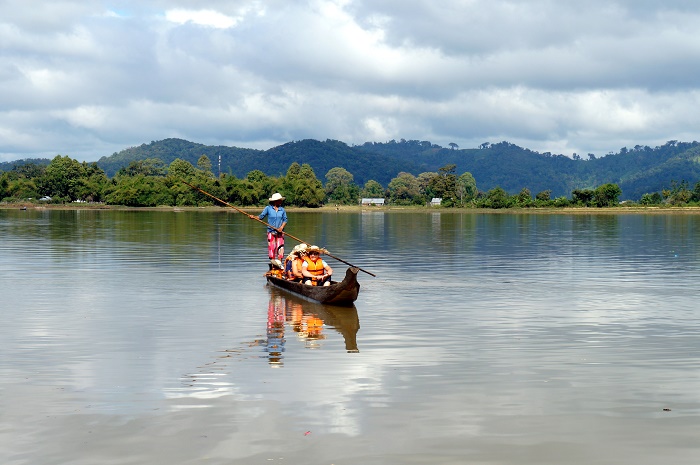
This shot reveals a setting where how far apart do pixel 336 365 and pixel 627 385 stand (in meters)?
4.81

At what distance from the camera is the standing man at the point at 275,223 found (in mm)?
27562

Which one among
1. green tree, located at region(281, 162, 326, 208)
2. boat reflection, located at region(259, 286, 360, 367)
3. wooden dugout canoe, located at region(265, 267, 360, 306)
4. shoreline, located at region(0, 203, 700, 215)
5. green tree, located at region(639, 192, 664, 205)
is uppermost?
green tree, located at region(281, 162, 326, 208)

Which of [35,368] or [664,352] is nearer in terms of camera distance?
[35,368]

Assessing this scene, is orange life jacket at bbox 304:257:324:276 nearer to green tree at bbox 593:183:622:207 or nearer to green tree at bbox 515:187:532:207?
green tree at bbox 593:183:622:207

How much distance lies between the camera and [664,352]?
49.4 feet

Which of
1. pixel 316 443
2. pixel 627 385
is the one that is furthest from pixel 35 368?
pixel 627 385

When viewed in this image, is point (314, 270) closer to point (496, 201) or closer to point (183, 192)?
point (496, 201)

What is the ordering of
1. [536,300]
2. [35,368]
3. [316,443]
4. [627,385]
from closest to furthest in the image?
[316,443] < [627,385] < [35,368] < [536,300]

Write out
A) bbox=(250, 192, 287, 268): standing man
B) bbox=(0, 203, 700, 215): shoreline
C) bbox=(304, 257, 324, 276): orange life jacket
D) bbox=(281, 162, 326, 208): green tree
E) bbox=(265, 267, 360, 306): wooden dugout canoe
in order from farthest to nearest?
bbox=(281, 162, 326, 208): green tree < bbox=(0, 203, 700, 215): shoreline < bbox=(250, 192, 287, 268): standing man < bbox=(304, 257, 324, 276): orange life jacket < bbox=(265, 267, 360, 306): wooden dugout canoe

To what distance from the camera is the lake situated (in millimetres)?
9438

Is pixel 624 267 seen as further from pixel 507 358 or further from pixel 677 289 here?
pixel 507 358

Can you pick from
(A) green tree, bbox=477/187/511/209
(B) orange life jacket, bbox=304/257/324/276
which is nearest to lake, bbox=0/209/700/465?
(B) orange life jacket, bbox=304/257/324/276

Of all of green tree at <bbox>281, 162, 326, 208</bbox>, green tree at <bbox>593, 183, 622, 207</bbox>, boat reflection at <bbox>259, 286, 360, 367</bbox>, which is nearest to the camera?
boat reflection at <bbox>259, 286, 360, 367</bbox>

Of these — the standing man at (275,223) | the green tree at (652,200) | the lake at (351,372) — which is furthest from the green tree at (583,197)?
the standing man at (275,223)
